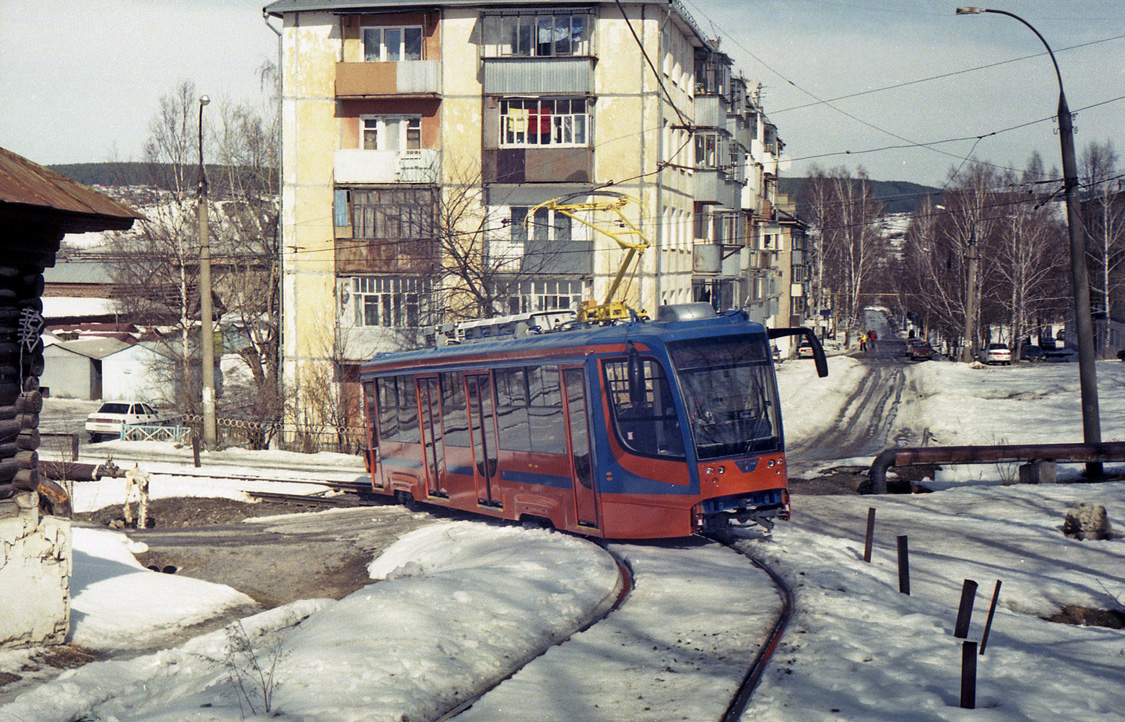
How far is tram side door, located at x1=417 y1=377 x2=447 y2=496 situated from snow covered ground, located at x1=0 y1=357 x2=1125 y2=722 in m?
2.42

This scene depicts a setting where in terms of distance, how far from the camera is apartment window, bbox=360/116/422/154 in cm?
3988

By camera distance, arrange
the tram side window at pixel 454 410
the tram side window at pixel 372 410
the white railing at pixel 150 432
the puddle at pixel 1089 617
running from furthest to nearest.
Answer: the white railing at pixel 150 432 < the tram side window at pixel 372 410 < the tram side window at pixel 454 410 < the puddle at pixel 1089 617

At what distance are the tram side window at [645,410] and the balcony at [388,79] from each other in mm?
27856

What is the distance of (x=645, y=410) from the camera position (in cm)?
1313

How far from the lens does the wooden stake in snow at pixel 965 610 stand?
8312 mm

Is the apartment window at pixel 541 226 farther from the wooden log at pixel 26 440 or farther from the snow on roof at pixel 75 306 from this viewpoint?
the snow on roof at pixel 75 306

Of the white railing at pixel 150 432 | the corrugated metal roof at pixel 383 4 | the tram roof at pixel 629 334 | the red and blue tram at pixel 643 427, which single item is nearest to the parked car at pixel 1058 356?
the corrugated metal roof at pixel 383 4

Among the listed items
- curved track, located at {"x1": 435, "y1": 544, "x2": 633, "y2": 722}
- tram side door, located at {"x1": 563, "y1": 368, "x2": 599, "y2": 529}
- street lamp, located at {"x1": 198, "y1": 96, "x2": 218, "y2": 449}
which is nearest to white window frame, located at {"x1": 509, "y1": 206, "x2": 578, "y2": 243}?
street lamp, located at {"x1": 198, "y1": 96, "x2": 218, "y2": 449}

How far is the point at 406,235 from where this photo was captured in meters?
38.6

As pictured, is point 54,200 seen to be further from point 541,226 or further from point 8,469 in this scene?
point 541,226

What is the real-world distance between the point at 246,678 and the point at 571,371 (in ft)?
23.1

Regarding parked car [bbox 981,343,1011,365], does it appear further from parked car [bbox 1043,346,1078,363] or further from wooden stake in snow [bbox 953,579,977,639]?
wooden stake in snow [bbox 953,579,977,639]

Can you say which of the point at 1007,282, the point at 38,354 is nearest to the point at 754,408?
the point at 38,354

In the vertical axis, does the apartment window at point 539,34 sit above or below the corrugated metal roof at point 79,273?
above
